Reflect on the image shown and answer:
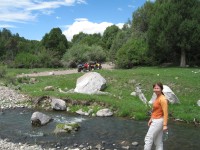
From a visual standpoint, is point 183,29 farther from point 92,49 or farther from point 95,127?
point 92,49

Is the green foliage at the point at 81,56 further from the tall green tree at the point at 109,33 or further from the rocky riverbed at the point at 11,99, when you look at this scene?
the tall green tree at the point at 109,33

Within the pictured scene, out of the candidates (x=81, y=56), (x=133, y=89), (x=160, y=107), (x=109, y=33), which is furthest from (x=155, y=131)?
(x=109, y=33)

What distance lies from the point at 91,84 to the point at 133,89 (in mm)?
4584

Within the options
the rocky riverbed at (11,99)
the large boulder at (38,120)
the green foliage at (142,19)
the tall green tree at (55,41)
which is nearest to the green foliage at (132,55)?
the green foliage at (142,19)

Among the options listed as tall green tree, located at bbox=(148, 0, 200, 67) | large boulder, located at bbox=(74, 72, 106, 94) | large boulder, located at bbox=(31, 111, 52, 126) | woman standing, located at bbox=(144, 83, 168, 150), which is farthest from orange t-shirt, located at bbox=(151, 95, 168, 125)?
tall green tree, located at bbox=(148, 0, 200, 67)

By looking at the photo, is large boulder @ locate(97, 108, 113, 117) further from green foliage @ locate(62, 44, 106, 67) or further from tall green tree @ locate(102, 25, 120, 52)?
tall green tree @ locate(102, 25, 120, 52)

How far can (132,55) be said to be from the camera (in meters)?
61.0

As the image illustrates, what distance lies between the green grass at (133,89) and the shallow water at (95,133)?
6.08 feet

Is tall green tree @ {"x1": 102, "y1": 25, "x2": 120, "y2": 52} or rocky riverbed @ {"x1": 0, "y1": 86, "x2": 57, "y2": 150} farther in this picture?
tall green tree @ {"x1": 102, "y1": 25, "x2": 120, "y2": 52}

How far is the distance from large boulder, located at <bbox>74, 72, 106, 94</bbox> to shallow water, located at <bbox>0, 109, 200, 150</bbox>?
23.9ft

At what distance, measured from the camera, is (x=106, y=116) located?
1191 inches

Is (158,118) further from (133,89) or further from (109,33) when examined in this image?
(109,33)

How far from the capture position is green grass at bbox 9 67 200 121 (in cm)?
2995

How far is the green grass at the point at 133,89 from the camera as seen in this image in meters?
30.0
